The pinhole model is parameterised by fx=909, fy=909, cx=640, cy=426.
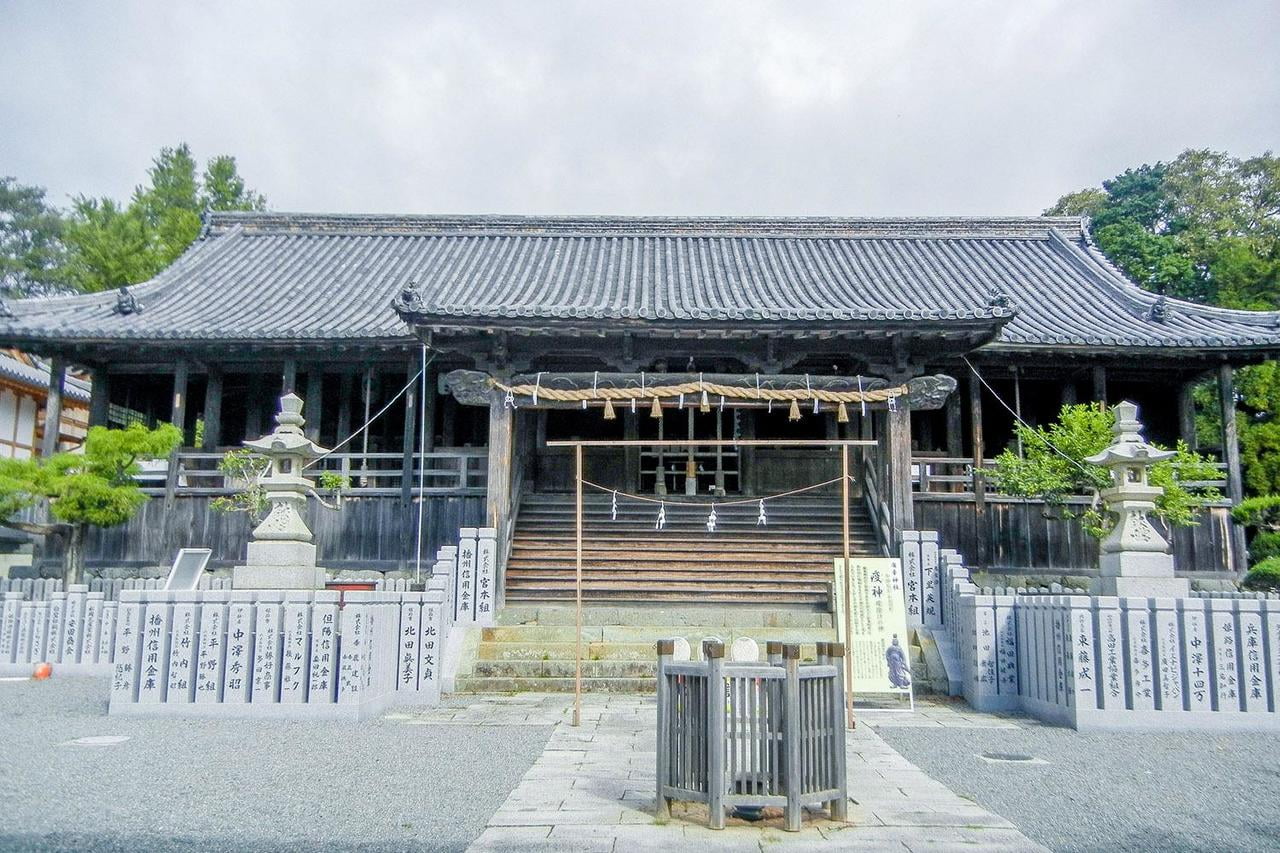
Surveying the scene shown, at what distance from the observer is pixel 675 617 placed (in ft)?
40.3

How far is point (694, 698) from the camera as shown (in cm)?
540

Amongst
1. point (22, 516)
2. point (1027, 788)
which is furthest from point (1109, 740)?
point (22, 516)

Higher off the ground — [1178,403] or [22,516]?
[1178,403]

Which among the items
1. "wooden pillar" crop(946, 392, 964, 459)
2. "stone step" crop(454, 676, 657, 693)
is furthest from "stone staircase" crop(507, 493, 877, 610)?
"wooden pillar" crop(946, 392, 964, 459)

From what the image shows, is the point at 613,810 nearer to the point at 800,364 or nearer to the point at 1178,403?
the point at 800,364

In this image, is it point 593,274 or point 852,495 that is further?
point 593,274

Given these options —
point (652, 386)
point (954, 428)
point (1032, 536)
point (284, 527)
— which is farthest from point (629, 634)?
point (954, 428)

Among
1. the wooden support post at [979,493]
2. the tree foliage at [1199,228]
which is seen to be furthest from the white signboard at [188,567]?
the tree foliage at [1199,228]

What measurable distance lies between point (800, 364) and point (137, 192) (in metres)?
28.8

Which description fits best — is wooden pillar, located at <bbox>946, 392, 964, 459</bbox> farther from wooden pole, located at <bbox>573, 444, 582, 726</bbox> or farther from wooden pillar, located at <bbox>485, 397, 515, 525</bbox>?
wooden pole, located at <bbox>573, 444, 582, 726</bbox>

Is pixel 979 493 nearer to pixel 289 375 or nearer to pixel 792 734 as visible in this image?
pixel 792 734

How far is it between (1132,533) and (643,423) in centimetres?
989

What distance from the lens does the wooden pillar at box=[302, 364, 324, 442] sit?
17047mm

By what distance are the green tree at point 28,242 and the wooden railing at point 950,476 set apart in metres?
36.6
